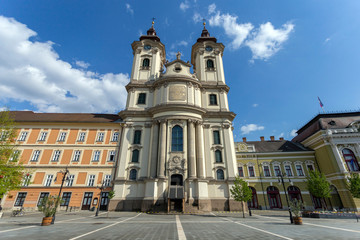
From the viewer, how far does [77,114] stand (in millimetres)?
36281

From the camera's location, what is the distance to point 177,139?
28.1 meters

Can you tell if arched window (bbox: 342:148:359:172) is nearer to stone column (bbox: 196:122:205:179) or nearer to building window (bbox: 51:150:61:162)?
stone column (bbox: 196:122:205:179)

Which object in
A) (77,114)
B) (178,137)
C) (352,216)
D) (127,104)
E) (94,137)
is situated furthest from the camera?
(77,114)

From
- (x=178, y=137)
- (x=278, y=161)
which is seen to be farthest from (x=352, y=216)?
(x=178, y=137)

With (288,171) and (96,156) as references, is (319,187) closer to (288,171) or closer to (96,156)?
(288,171)

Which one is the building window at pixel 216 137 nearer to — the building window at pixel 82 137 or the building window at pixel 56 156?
the building window at pixel 82 137

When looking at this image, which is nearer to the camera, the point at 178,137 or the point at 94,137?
the point at 178,137

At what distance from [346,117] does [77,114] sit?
5587 cm

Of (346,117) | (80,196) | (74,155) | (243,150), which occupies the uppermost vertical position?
(346,117)

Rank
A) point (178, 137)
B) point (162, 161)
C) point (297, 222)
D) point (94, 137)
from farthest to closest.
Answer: point (94, 137) → point (178, 137) → point (162, 161) → point (297, 222)

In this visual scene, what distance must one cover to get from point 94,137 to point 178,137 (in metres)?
15.7

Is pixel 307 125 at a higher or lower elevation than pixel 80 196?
higher

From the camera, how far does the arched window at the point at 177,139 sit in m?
27.5

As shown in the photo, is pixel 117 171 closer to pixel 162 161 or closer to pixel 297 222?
pixel 162 161
